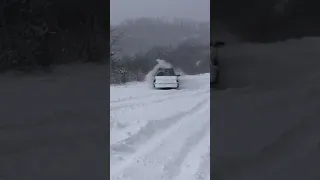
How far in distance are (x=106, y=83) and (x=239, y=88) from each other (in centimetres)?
95

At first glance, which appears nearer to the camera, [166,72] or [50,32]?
[50,32]

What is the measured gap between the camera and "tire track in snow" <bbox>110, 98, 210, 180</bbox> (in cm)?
530

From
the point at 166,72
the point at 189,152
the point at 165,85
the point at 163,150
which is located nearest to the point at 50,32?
the point at 163,150

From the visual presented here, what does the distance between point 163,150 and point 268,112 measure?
3.48 meters

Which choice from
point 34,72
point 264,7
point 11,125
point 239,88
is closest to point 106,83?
point 34,72

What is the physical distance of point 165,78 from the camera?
941 cm

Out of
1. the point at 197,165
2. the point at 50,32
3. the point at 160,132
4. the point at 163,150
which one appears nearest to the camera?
the point at 50,32

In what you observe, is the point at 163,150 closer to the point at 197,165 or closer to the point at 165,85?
the point at 197,165

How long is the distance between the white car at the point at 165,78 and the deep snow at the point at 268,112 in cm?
633

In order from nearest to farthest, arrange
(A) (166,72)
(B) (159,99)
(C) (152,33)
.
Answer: (C) (152,33)
(B) (159,99)
(A) (166,72)

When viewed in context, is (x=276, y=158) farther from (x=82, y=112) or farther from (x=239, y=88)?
(x=82, y=112)

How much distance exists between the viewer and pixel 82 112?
292cm

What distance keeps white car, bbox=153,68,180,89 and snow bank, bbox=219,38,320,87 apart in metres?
6.33

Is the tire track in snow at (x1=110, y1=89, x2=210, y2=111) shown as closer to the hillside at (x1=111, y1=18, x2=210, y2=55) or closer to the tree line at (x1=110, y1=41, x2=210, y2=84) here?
the tree line at (x1=110, y1=41, x2=210, y2=84)
